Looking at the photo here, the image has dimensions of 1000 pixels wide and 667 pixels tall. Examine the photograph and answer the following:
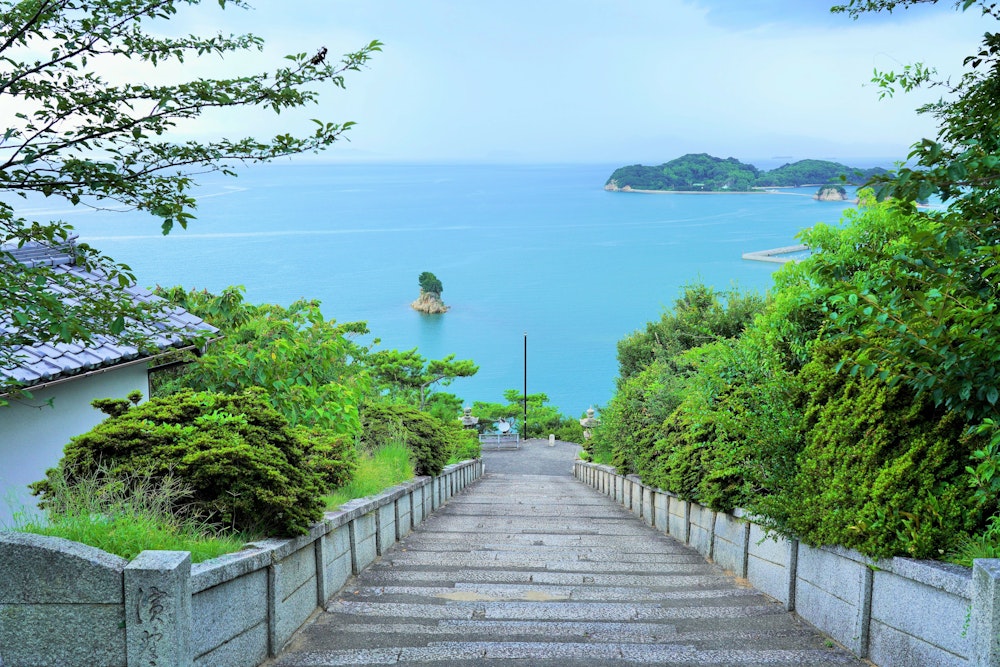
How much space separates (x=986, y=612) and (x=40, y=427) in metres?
9.47

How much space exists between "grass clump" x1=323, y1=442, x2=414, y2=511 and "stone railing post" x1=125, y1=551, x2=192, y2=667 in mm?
2685

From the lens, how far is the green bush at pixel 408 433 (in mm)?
11820

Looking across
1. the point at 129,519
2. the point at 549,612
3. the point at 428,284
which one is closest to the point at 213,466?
the point at 129,519

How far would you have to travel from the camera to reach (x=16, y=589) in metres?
4.33

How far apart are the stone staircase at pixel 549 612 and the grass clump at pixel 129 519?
3.33 feet

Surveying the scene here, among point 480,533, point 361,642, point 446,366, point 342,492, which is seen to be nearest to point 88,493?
point 361,642

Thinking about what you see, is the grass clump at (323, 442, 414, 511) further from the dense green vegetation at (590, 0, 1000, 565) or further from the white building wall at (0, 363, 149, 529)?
the dense green vegetation at (590, 0, 1000, 565)

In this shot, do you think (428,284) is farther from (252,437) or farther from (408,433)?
(252,437)

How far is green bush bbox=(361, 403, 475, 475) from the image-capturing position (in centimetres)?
1182

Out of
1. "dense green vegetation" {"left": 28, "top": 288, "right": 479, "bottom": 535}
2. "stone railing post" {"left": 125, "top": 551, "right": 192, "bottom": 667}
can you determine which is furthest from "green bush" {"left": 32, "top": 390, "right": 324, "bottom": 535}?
"stone railing post" {"left": 125, "top": 551, "right": 192, "bottom": 667}

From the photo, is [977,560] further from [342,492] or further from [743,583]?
[342,492]

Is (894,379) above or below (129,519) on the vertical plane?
above

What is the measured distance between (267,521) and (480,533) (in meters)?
5.33

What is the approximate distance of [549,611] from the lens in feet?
22.5
